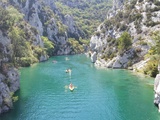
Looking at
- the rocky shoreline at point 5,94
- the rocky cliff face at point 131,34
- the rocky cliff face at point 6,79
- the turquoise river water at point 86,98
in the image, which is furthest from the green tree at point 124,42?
the rocky shoreline at point 5,94

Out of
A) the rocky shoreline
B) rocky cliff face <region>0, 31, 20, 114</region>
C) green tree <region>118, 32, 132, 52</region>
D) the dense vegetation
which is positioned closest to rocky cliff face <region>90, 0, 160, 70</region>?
green tree <region>118, 32, 132, 52</region>

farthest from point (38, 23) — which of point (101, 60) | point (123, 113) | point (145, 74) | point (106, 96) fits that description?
point (123, 113)

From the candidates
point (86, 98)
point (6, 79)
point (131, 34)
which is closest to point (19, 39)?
point (6, 79)

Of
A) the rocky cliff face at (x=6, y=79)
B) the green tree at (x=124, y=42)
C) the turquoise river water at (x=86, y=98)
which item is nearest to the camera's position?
the turquoise river water at (x=86, y=98)

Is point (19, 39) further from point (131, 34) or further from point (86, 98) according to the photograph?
point (131, 34)

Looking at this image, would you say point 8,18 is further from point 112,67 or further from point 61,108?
point 112,67

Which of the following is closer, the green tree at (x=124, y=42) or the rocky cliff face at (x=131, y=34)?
the rocky cliff face at (x=131, y=34)

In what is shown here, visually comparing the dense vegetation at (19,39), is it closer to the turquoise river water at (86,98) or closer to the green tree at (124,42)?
the turquoise river water at (86,98)
